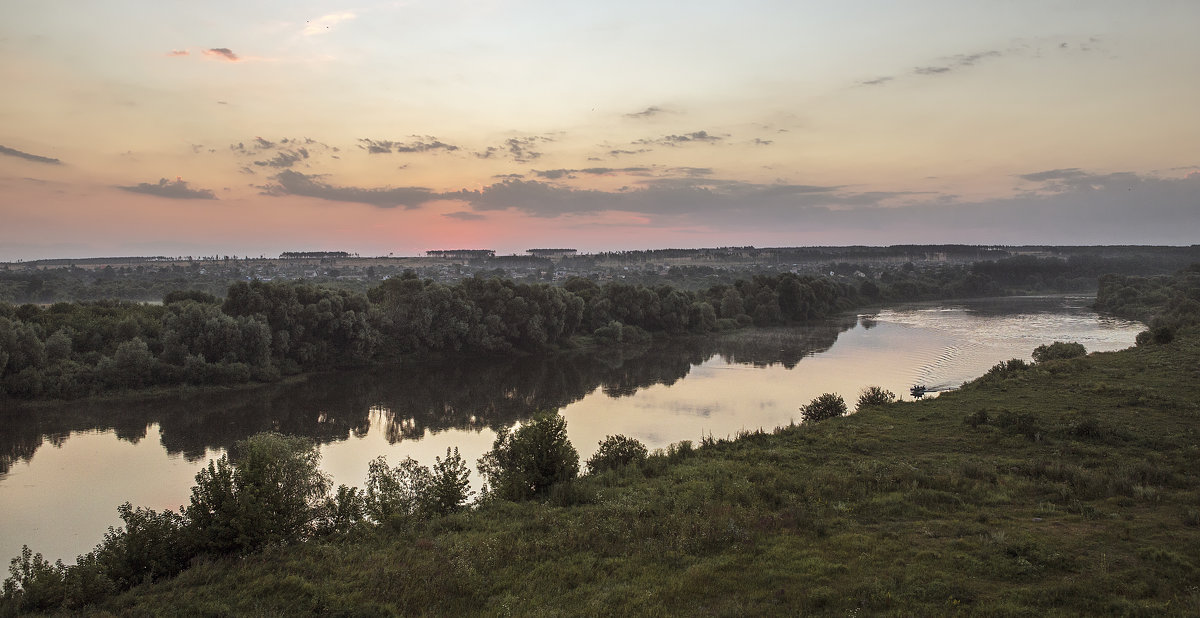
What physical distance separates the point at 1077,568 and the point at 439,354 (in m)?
54.9

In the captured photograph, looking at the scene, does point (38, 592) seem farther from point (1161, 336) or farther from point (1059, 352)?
point (1161, 336)

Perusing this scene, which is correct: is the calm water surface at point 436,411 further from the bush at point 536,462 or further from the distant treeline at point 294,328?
the bush at point 536,462

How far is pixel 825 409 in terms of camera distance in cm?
3156

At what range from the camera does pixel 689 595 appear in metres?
11.2

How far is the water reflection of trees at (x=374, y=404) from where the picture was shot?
34.2 meters

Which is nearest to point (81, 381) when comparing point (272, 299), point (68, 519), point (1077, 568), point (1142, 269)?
point (272, 299)

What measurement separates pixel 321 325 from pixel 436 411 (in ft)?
64.1

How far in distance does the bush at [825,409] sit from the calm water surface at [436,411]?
316 centimetres

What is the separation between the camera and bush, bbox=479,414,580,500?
773 inches

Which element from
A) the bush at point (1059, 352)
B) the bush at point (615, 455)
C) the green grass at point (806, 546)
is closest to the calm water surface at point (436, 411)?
the bush at point (1059, 352)

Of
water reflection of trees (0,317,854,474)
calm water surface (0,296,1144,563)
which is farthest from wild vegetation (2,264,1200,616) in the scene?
water reflection of trees (0,317,854,474)

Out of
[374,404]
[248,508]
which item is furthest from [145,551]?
[374,404]

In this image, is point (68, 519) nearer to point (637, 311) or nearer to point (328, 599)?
point (328, 599)

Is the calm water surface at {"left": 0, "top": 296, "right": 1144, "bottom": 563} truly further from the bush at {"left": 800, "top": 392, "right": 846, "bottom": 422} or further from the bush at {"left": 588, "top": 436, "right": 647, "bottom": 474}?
the bush at {"left": 588, "top": 436, "right": 647, "bottom": 474}
